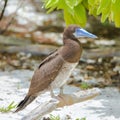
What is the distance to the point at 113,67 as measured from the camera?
8.09 m

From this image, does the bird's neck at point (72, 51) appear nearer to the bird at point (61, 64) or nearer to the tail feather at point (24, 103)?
the bird at point (61, 64)

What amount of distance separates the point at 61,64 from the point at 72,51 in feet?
0.48

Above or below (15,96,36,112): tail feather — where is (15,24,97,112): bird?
above

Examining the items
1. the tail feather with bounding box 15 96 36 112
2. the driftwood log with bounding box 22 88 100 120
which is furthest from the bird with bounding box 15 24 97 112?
the driftwood log with bounding box 22 88 100 120

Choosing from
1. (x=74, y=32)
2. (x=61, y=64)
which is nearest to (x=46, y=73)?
(x=61, y=64)

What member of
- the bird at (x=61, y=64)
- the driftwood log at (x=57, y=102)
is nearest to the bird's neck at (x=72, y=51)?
the bird at (x=61, y=64)

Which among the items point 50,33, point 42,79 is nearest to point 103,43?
point 50,33

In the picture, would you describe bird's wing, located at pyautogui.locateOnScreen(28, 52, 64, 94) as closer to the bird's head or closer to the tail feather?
the tail feather

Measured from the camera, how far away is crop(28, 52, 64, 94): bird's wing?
14.9 feet

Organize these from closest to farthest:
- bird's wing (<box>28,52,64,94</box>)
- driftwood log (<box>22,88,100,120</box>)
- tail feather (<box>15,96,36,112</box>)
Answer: driftwood log (<box>22,88,100,120</box>) < bird's wing (<box>28,52,64,94</box>) < tail feather (<box>15,96,36,112</box>)

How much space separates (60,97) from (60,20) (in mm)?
5968

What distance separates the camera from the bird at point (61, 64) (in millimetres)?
4461

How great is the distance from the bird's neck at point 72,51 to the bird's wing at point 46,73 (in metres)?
0.06

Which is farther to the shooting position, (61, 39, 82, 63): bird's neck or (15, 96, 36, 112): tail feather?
(15, 96, 36, 112): tail feather
